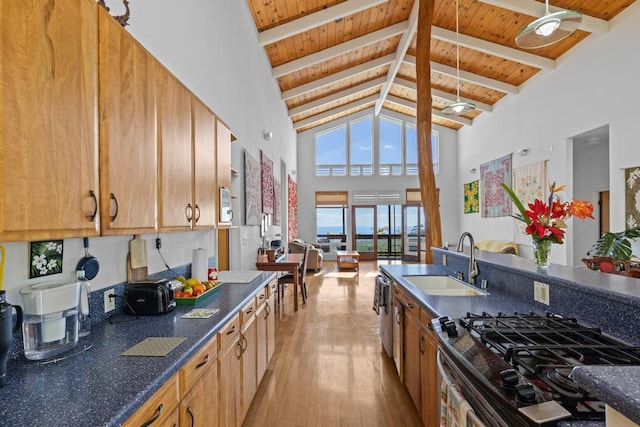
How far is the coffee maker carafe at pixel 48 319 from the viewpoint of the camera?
3.71 ft

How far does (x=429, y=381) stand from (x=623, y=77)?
17.5ft

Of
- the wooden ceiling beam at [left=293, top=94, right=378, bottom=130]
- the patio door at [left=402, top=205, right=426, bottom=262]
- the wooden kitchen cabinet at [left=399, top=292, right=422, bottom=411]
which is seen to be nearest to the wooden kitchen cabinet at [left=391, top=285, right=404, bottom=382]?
the wooden kitchen cabinet at [left=399, top=292, right=422, bottom=411]

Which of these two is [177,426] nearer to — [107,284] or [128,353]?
[128,353]

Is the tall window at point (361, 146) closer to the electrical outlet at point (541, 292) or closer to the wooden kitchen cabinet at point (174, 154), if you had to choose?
the wooden kitchen cabinet at point (174, 154)

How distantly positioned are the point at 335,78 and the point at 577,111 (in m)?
4.58

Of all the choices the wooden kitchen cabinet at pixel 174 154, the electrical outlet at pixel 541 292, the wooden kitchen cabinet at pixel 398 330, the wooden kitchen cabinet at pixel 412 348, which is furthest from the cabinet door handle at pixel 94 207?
the wooden kitchen cabinet at pixel 398 330

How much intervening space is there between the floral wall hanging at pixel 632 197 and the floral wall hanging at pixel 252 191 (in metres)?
5.07

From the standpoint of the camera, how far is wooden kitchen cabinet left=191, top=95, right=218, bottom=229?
6.91ft

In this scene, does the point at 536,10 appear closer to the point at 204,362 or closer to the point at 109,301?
the point at 204,362

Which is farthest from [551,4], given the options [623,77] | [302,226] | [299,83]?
[302,226]

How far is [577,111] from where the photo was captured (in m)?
5.54

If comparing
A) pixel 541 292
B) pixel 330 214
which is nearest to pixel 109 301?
pixel 541 292

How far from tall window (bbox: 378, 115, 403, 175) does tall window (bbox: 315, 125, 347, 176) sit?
4.15 ft

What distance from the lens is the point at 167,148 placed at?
1.72m
